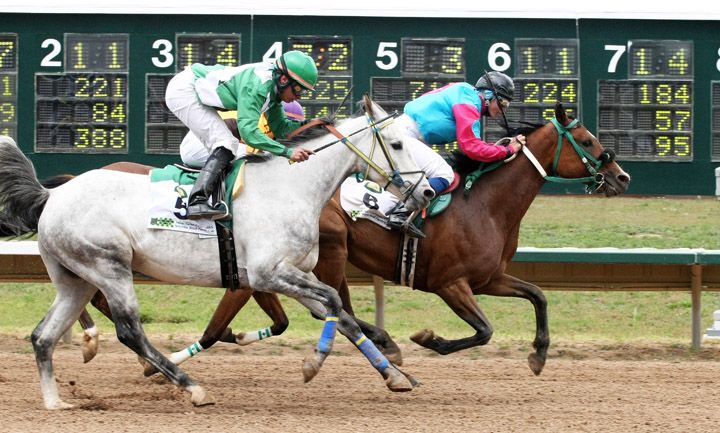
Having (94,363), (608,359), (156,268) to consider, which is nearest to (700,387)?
(608,359)

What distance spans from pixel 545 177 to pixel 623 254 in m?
1.55

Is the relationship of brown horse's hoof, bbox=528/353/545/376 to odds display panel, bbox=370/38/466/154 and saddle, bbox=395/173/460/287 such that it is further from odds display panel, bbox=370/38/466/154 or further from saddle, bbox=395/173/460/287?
odds display panel, bbox=370/38/466/154

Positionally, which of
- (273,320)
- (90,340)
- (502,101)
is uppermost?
(502,101)

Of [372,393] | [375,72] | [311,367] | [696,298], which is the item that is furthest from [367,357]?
[375,72]

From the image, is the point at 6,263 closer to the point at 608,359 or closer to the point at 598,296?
the point at 608,359

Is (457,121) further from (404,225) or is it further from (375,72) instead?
(375,72)

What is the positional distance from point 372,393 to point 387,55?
5.65 m

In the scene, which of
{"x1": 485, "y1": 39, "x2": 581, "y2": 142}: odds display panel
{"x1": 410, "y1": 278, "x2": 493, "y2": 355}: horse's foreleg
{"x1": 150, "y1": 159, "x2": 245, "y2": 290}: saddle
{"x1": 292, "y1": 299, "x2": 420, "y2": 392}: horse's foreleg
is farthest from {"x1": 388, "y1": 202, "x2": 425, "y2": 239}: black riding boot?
{"x1": 485, "y1": 39, "x2": 581, "y2": 142}: odds display panel

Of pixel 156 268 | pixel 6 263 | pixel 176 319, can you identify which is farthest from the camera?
pixel 176 319

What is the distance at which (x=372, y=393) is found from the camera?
20.8 feet

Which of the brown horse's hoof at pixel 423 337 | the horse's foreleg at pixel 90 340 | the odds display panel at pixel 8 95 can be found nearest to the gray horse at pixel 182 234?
the brown horse's hoof at pixel 423 337

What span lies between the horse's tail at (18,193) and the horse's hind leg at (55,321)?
25cm

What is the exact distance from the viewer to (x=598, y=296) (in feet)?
34.7

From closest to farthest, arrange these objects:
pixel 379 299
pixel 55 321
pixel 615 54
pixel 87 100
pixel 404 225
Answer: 1. pixel 55 321
2. pixel 404 225
3. pixel 379 299
4. pixel 87 100
5. pixel 615 54
